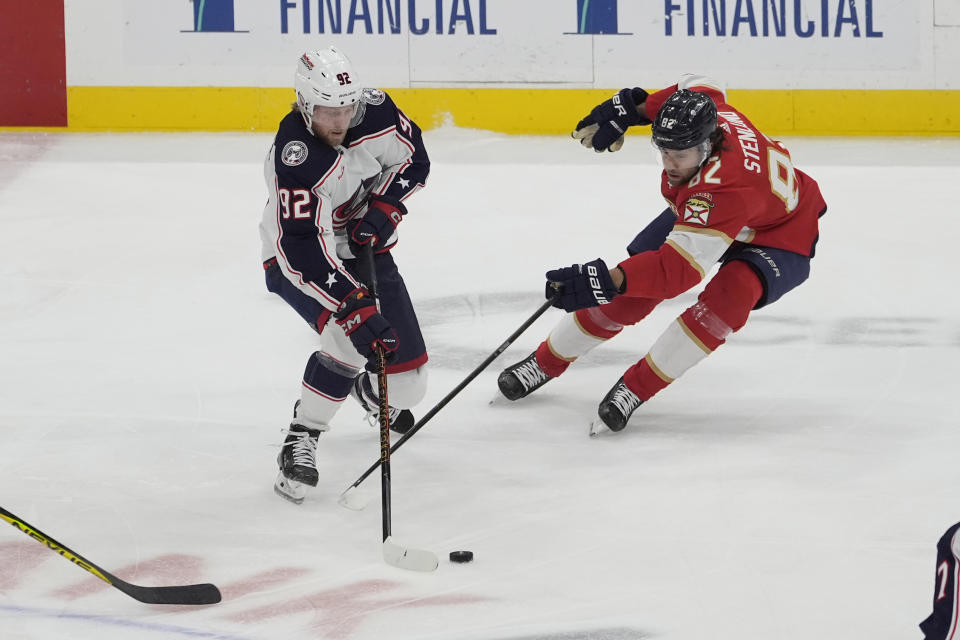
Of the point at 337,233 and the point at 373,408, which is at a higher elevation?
the point at 337,233

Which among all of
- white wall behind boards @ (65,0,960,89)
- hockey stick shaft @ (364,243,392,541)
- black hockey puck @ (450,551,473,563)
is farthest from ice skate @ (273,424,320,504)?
white wall behind boards @ (65,0,960,89)

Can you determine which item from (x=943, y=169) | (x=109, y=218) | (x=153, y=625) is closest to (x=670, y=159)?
(x=153, y=625)

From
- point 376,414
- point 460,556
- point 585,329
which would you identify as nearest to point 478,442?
point 376,414

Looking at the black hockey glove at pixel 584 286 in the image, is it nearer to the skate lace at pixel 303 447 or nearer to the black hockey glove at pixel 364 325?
the black hockey glove at pixel 364 325

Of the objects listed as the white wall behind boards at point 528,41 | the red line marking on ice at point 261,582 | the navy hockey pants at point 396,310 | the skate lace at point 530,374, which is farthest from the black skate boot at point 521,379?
the white wall behind boards at point 528,41

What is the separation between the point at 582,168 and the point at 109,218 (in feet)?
7.31

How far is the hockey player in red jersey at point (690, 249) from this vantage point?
10.3 ft

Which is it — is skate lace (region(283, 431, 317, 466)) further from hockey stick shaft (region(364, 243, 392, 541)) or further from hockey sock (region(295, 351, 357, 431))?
hockey stick shaft (region(364, 243, 392, 541))

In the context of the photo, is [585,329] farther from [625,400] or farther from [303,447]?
[303,447]

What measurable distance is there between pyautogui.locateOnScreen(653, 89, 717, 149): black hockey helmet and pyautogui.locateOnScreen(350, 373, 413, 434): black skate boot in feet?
3.28

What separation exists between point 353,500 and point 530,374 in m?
0.87

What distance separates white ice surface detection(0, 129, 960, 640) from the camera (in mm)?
2373

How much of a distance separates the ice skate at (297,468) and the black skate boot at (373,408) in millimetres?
378

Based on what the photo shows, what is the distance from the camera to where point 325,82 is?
281cm
